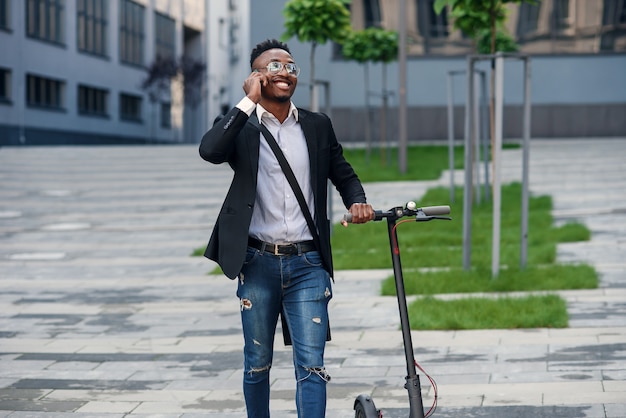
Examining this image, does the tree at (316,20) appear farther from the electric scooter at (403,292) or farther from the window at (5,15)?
the window at (5,15)

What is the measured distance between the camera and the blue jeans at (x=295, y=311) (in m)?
4.57

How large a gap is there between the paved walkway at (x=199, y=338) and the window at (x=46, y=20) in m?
28.6

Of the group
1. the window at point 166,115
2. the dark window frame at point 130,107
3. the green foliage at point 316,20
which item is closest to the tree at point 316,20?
the green foliage at point 316,20

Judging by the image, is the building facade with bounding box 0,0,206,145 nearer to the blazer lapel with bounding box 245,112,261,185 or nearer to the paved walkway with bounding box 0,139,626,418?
the paved walkway with bounding box 0,139,626,418

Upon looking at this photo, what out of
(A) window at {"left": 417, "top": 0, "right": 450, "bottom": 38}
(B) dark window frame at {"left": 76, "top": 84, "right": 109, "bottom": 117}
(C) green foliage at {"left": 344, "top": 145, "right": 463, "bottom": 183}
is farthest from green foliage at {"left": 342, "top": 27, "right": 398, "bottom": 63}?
(B) dark window frame at {"left": 76, "top": 84, "right": 109, "bottom": 117}

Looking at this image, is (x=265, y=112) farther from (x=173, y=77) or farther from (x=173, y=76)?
(x=173, y=77)

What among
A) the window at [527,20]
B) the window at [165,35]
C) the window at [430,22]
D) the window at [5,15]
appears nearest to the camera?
the window at [527,20]

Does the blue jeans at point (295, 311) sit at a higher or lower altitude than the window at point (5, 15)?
lower

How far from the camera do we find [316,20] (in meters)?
21.3

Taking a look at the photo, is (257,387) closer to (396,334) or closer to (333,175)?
(333,175)

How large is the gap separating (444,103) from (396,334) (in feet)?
95.2

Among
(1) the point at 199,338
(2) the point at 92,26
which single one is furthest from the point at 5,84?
(1) the point at 199,338

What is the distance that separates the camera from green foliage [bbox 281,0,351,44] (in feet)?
70.4

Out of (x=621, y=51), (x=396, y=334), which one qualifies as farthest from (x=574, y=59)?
(x=396, y=334)
